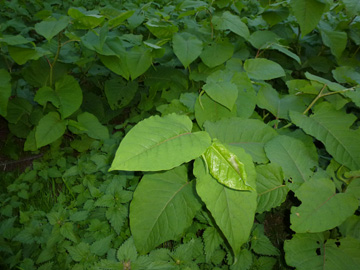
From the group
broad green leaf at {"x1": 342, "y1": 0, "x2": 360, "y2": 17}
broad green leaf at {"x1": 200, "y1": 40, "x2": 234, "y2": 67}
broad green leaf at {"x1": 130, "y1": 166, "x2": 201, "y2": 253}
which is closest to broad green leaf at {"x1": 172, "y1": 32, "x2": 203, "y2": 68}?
broad green leaf at {"x1": 200, "y1": 40, "x2": 234, "y2": 67}

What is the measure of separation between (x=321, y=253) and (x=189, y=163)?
30.5 inches

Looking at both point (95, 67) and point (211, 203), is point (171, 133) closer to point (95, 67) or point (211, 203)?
point (211, 203)

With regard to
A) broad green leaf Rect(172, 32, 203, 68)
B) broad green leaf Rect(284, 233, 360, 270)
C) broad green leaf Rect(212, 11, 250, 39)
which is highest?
broad green leaf Rect(212, 11, 250, 39)

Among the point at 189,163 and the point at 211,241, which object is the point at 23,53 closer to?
the point at 189,163

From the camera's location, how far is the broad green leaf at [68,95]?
1.80 m

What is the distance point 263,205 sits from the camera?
1209 mm

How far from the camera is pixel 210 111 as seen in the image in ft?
4.73

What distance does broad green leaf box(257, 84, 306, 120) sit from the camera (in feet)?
5.23

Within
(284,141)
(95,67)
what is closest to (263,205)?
(284,141)

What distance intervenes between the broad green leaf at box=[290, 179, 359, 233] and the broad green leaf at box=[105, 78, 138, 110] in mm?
1706

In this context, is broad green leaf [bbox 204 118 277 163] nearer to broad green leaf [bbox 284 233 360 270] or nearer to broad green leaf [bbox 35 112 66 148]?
broad green leaf [bbox 284 233 360 270]

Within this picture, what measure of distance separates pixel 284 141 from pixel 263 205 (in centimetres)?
36

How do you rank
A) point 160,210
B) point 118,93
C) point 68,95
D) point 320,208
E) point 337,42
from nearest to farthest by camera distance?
point 320,208 < point 160,210 < point 68,95 < point 337,42 < point 118,93

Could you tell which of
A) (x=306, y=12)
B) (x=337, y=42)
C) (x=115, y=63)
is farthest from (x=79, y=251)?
(x=337, y=42)
